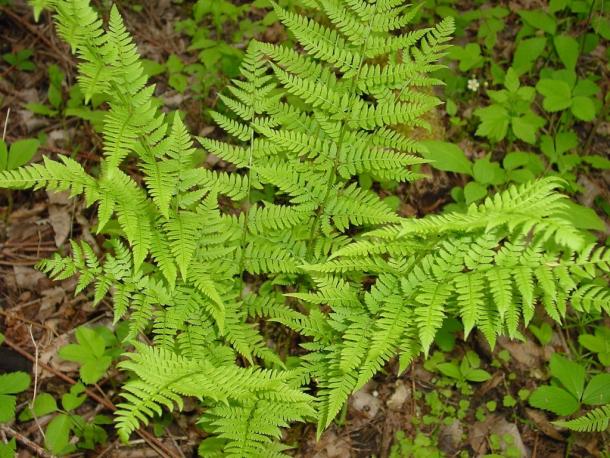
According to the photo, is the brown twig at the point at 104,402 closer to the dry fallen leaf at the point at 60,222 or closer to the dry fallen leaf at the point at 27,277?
the dry fallen leaf at the point at 27,277

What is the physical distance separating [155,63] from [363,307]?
118 inches

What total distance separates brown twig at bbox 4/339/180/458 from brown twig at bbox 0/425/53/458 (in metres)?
0.38

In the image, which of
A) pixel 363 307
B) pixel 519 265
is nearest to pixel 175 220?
pixel 363 307

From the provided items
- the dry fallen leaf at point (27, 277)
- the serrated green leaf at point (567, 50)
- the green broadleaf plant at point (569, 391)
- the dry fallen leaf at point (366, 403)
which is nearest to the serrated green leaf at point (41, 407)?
the dry fallen leaf at point (27, 277)

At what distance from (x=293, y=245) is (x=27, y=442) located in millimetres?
1917

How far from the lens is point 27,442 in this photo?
310 centimetres

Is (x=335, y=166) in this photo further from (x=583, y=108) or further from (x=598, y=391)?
(x=583, y=108)

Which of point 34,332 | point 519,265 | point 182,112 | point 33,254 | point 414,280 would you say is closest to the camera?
point 519,265

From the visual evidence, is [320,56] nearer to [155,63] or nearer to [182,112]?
[182,112]

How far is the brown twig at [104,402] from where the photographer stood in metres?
3.23

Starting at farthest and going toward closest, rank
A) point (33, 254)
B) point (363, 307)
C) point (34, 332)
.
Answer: point (33, 254) < point (34, 332) < point (363, 307)

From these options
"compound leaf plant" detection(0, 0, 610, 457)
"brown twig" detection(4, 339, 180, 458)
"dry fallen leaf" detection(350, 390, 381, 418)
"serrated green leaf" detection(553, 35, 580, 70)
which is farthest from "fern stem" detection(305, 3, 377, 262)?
"serrated green leaf" detection(553, 35, 580, 70)

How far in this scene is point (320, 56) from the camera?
305 cm

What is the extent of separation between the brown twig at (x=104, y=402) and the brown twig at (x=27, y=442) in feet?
1.26
